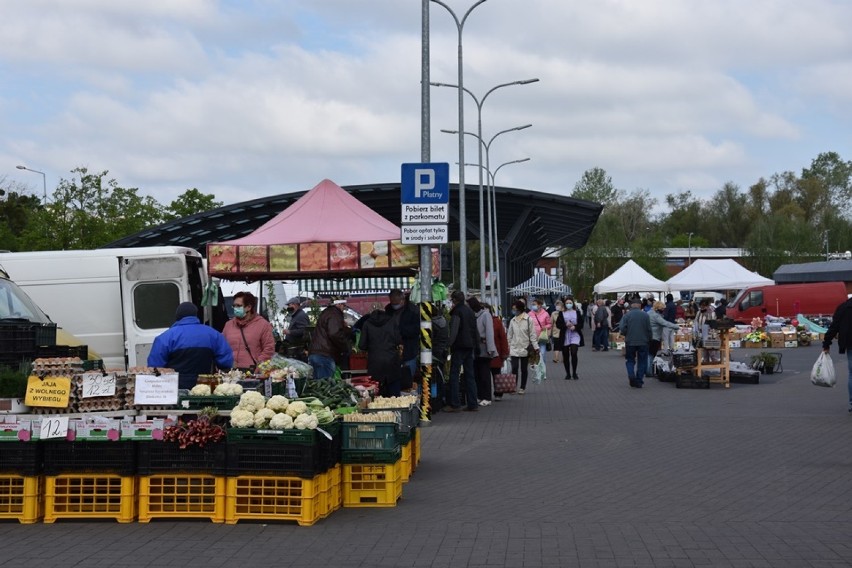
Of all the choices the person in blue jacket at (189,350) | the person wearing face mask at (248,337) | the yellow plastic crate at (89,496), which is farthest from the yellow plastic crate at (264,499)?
the person wearing face mask at (248,337)

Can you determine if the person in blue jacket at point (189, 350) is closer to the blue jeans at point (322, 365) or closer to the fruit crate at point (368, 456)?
the fruit crate at point (368, 456)

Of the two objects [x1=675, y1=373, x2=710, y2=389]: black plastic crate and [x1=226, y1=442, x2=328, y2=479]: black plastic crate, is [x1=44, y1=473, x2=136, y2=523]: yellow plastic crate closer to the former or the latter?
[x1=226, y1=442, x2=328, y2=479]: black plastic crate

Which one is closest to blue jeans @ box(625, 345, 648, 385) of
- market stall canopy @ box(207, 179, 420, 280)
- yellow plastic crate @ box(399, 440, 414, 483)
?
market stall canopy @ box(207, 179, 420, 280)

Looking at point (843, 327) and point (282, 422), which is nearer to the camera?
point (282, 422)

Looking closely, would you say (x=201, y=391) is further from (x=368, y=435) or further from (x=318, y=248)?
(x=318, y=248)

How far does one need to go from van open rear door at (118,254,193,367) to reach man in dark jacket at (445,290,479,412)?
Result: 4.57 m

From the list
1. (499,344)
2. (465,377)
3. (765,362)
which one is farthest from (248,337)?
(765,362)

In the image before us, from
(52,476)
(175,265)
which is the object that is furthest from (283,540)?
(175,265)

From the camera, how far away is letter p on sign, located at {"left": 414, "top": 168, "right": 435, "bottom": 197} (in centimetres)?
1661

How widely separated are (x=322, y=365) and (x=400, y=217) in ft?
37.6

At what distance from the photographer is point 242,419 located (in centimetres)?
916

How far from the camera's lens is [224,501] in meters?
9.14

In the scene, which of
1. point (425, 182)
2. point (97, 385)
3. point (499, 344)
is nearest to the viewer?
Result: point (97, 385)

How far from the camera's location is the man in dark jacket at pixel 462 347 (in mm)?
18922
